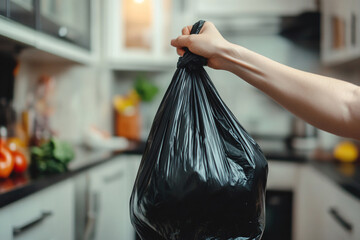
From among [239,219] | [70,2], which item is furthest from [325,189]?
[70,2]

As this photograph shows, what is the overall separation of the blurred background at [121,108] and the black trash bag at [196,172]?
1.64 ft

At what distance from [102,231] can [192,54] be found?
1.25 metres

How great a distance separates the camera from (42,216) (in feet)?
3.36

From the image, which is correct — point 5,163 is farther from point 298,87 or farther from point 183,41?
point 298,87

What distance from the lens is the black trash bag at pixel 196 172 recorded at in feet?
1.77

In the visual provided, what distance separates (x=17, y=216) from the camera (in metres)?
0.91

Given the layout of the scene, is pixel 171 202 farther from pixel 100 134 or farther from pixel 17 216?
pixel 100 134

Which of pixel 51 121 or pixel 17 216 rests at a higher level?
pixel 51 121

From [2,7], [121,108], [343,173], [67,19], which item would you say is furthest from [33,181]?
[121,108]

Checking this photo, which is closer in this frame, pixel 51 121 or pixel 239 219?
pixel 239 219

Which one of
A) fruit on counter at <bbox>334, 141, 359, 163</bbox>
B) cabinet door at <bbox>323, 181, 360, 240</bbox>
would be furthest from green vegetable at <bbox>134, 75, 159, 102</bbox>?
cabinet door at <bbox>323, 181, 360, 240</bbox>

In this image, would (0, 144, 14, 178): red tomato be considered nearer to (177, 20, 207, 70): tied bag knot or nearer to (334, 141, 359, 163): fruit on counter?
(177, 20, 207, 70): tied bag knot

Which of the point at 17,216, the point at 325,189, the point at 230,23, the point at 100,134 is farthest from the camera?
the point at 230,23

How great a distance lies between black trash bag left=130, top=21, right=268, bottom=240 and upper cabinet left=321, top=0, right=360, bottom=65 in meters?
1.24
